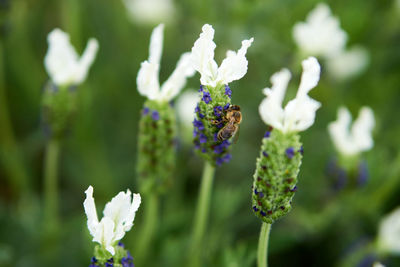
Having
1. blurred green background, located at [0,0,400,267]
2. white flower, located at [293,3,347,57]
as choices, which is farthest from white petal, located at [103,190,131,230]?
white flower, located at [293,3,347,57]

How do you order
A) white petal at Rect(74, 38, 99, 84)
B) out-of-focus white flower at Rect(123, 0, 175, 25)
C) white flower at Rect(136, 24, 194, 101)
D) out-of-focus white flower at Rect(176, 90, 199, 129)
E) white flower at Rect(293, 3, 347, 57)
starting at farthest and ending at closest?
out-of-focus white flower at Rect(123, 0, 175, 25) < out-of-focus white flower at Rect(176, 90, 199, 129) < white flower at Rect(293, 3, 347, 57) < white petal at Rect(74, 38, 99, 84) < white flower at Rect(136, 24, 194, 101)

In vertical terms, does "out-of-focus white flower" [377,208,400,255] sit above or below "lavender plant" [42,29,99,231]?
below

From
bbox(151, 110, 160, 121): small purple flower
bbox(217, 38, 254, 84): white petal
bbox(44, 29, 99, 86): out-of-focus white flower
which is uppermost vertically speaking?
bbox(44, 29, 99, 86): out-of-focus white flower

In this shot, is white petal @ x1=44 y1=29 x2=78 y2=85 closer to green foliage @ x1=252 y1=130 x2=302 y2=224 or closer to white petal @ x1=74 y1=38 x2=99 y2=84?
white petal @ x1=74 y1=38 x2=99 y2=84

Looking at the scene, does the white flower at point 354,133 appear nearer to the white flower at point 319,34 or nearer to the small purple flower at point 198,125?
the white flower at point 319,34

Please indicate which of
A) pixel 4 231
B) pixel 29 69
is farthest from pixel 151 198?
pixel 29 69

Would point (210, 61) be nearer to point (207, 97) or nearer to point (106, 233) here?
point (207, 97)
